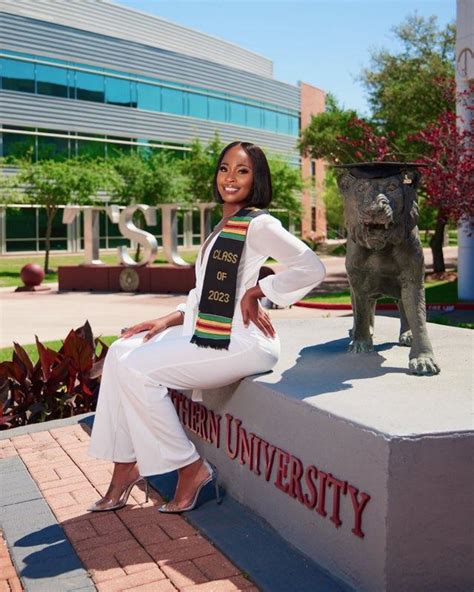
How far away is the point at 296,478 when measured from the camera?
3551 mm

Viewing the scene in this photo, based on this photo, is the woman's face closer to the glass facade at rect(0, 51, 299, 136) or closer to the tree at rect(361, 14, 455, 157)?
the tree at rect(361, 14, 455, 157)

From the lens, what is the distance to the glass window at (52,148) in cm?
3516

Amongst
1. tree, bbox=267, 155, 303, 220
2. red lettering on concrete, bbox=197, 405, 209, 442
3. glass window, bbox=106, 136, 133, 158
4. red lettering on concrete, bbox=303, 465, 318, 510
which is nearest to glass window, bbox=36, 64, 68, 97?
glass window, bbox=106, 136, 133, 158

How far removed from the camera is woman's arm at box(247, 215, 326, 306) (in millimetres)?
3844

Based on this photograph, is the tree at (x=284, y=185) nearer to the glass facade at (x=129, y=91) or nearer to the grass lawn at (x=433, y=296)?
the glass facade at (x=129, y=91)

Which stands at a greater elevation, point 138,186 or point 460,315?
point 138,186

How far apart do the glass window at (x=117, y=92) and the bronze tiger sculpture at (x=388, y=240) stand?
3808 centimetres

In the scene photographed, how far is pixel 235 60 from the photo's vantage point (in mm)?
52938

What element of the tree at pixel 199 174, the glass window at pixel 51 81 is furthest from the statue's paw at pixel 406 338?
the glass window at pixel 51 81

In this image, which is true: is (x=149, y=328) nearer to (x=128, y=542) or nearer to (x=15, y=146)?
(x=128, y=542)

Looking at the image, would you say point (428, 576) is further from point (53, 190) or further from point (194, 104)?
point (194, 104)

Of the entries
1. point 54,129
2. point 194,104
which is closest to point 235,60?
point 194,104

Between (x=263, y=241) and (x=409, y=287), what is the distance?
951mm

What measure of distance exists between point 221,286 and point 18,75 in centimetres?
3522
